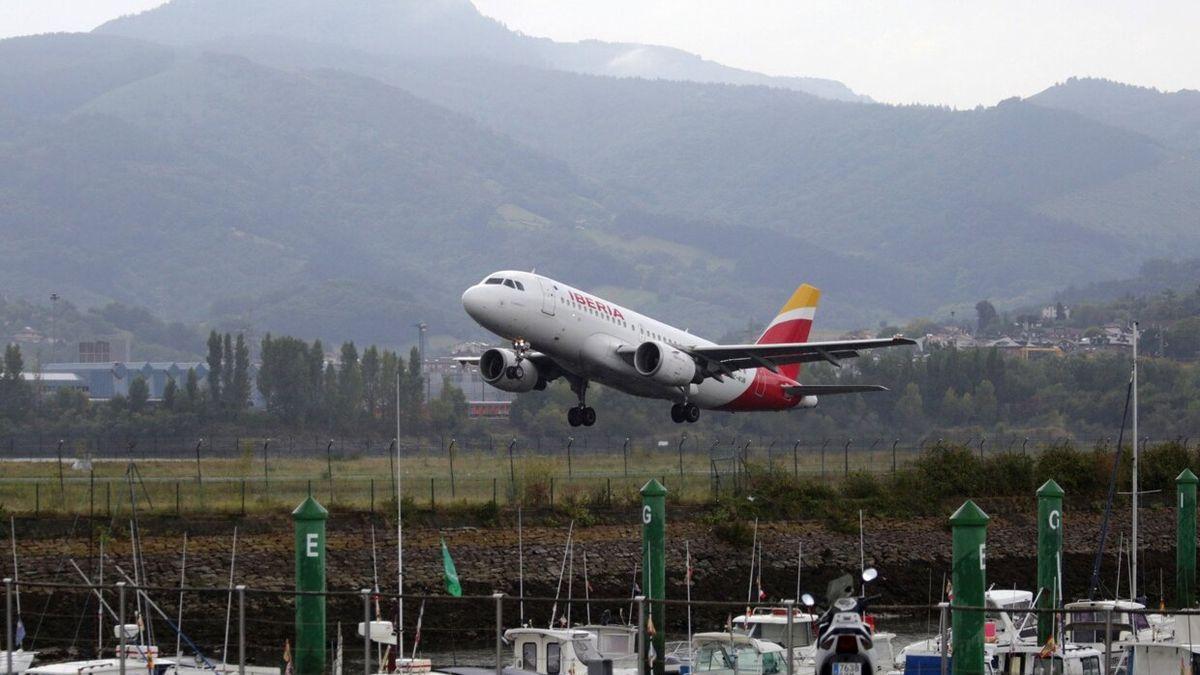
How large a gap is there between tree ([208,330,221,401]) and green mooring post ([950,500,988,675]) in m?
85.8

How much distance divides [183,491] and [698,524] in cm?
1544

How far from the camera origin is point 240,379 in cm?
11750

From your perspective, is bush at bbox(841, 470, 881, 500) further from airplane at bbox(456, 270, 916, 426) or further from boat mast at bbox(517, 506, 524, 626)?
boat mast at bbox(517, 506, 524, 626)

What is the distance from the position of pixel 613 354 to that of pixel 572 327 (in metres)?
2.02

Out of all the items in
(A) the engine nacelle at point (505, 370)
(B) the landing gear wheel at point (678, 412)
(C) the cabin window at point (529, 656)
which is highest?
(A) the engine nacelle at point (505, 370)

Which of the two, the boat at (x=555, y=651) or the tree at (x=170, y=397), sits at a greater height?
the tree at (x=170, y=397)

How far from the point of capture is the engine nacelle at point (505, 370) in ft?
196

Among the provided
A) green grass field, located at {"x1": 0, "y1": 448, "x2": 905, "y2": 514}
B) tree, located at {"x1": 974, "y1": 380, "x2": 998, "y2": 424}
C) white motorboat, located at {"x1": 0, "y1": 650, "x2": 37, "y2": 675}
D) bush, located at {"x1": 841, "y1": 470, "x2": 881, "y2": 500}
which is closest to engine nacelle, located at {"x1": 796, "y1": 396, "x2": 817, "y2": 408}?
green grass field, located at {"x1": 0, "y1": 448, "x2": 905, "y2": 514}

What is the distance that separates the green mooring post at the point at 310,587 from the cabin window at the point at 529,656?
38.7ft

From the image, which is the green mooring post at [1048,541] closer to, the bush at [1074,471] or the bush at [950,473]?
the bush at [950,473]

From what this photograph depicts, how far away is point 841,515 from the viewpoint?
65.3 meters

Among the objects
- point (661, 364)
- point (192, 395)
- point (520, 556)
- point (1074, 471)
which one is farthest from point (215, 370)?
point (520, 556)

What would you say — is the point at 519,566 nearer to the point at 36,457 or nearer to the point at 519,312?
the point at 519,312

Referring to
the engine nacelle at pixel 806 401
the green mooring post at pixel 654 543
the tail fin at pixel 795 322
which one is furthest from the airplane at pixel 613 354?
the green mooring post at pixel 654 543
